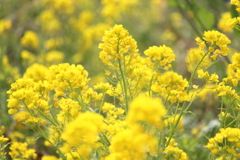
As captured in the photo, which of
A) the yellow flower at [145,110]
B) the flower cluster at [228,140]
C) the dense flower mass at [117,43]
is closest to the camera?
the yellow flower at [145,110]

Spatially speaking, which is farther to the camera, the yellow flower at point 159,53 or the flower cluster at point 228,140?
the yellow flower at point 159,53

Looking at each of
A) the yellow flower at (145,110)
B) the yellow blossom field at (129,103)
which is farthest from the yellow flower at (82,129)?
the yellow flower at (145,110)

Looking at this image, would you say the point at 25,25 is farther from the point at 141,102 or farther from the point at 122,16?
the point at 141,102

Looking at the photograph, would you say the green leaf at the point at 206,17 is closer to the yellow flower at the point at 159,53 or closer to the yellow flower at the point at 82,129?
the yellow flower at the point at 159,53

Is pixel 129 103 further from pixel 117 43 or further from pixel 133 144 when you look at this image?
pixel 133 144

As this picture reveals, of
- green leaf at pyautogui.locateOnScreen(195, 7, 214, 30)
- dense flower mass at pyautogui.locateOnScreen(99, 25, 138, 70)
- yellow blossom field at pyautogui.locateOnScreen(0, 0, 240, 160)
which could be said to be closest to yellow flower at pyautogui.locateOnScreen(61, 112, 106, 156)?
yellow blossom field at pyautogui.locateOnScreen(0, 0, 240, 160)

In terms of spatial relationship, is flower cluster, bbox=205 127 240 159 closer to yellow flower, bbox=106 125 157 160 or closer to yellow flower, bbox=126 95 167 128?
yellow flower, bbox=106 125 157 160

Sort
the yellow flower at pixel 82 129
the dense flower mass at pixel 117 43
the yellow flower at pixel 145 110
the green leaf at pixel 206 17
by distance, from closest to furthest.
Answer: the yellow flower at pixel 145 110, the yellow flower at pixel 82 129, the dense flower mass at pixel 117 43, the green leaf at pixel 206 17

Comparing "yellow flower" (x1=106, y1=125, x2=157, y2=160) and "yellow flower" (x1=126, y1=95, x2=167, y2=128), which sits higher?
"yellow flower" (x1=126, y1=95, x2=167, y2=128)

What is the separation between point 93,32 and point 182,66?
1.50 m

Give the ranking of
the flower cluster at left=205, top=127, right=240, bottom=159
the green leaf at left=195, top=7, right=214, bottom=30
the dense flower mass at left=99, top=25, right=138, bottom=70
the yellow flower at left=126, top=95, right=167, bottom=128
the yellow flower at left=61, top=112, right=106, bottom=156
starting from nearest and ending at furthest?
the yellow flower at left=126, top=95, right=167, bottom=128 < the yellow flower at left=61, top=112, right=106, bottom=156 < the flower cluster at left=205, top=127, right=240, bottom=159 < the dense flower mass at left=99, top=25, right=138, bottom=70 < the green leaf at left=195, top=7, right=214, bottom=30

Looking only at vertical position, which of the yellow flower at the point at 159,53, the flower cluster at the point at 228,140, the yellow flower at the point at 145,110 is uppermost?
the yellow flower at the point at 159,53

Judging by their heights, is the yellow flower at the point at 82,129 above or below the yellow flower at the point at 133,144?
above

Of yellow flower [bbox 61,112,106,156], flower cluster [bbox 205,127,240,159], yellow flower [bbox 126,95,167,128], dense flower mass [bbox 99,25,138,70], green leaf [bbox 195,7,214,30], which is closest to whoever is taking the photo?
yellow flower [bbox 126,95,167,128]
